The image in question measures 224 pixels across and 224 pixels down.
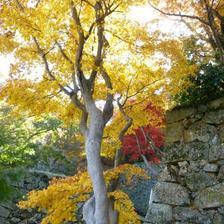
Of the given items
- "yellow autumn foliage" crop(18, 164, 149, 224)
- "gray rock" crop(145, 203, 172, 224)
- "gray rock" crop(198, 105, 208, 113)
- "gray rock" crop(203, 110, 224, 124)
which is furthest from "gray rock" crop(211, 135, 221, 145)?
"yellow autumn foliage" crop(18, 164, 149, 224)

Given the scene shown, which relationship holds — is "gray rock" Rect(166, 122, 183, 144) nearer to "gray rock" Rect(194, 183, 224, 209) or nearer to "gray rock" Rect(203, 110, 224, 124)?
"gray rock" Rect(203, 110, 224, 124)

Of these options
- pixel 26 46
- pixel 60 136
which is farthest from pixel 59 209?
pixel 60 136

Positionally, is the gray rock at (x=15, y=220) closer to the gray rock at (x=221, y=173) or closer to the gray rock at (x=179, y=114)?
the gray rock at (x=179, y=114)

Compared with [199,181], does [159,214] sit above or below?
below

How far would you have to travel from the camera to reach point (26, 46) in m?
7.05

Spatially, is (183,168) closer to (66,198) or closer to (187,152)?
(187,152)

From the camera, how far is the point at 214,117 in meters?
5.66

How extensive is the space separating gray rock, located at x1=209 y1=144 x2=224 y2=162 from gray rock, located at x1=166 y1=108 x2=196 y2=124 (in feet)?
2.35

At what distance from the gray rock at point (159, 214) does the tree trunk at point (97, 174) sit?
2.41ft

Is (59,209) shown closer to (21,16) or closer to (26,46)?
(26,46)

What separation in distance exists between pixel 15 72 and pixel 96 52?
162cm

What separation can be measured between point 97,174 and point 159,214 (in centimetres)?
119

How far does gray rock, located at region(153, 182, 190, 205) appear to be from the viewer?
222 inches

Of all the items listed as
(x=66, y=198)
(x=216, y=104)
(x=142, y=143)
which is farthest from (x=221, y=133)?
(x=142, y=143)
